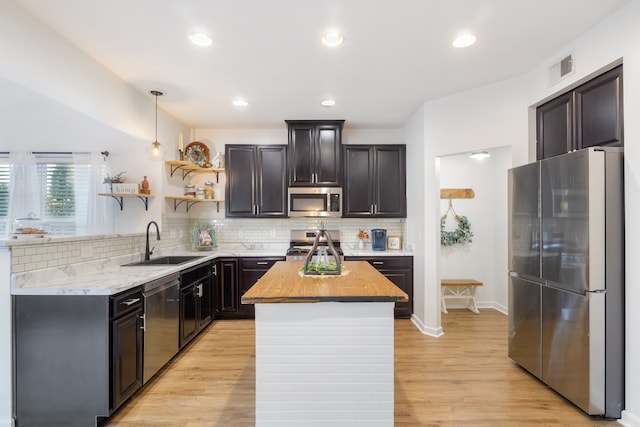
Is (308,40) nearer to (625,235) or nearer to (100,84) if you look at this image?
(100,84)

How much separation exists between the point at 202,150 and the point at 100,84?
5.75 ft

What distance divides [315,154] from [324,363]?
317 centimetres

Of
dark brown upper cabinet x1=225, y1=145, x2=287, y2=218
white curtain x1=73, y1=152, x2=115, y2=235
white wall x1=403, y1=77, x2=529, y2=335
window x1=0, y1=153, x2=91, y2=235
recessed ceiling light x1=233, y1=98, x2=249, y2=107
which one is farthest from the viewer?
dark brown upper cabinet x1=225, y1=145, x2=287, y2=218

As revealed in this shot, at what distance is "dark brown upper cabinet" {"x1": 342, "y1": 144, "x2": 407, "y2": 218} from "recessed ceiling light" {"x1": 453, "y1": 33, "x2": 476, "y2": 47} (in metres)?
2.15

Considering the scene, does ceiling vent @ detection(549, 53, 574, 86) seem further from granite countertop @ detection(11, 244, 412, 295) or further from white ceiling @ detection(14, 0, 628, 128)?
granite countertop @ detection(11, 244, 412, 295)

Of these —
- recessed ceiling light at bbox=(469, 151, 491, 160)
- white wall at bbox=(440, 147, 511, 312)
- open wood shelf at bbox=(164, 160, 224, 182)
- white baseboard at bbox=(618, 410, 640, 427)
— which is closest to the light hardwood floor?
white baseboard at bbox=(618, 410, 640, 427)

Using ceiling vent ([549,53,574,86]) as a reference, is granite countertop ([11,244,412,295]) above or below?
below

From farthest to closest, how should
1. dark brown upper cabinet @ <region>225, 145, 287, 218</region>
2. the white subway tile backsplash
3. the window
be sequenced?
dark brown upper cabinet @ <region>225, 145, 287, 218</region>, the white subway tile backsplash, the window

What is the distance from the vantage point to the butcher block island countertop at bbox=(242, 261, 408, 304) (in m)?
1.80

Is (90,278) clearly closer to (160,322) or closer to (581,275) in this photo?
(160,322)

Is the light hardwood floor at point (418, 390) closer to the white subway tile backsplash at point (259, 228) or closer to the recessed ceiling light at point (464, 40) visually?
the white subway tile backsplash at point (259, 228)

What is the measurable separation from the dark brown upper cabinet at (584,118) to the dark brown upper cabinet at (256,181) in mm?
3089

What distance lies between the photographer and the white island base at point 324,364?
1.87 m

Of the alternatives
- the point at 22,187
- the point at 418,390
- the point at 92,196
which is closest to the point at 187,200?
the point at 92,196
